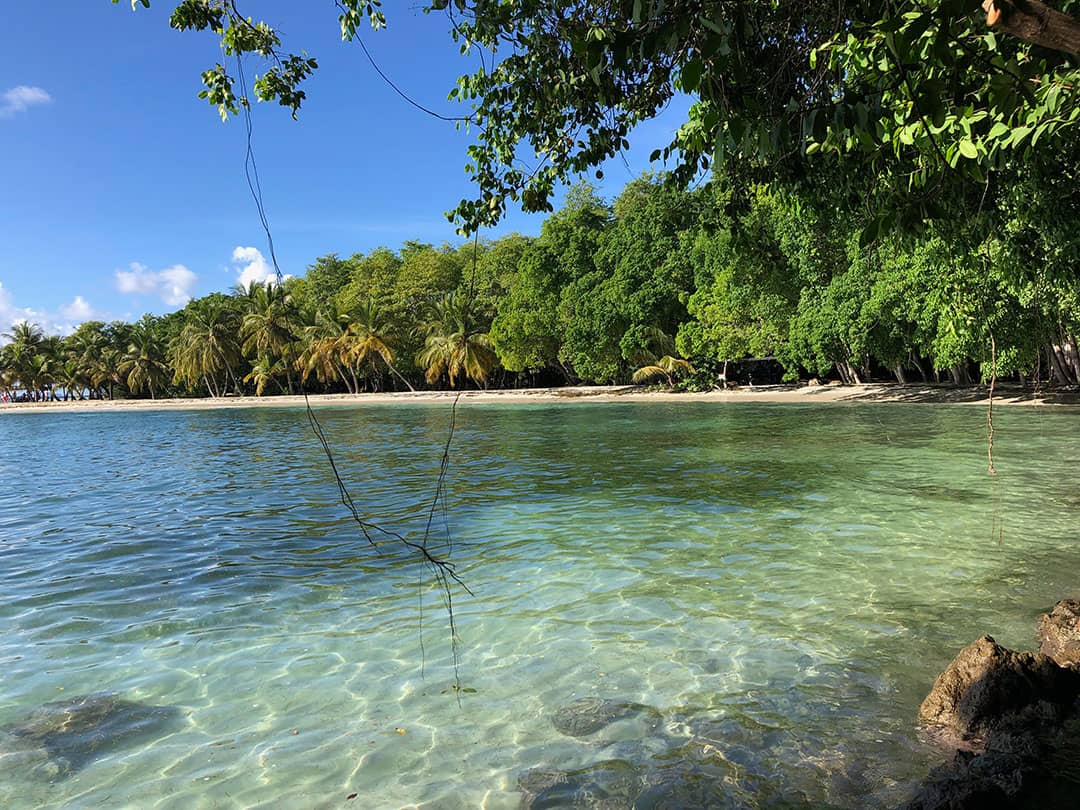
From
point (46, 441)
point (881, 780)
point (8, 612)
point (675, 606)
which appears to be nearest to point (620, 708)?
point (881, 780)

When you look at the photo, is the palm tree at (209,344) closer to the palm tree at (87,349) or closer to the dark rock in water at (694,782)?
the palm tree at (87,349)

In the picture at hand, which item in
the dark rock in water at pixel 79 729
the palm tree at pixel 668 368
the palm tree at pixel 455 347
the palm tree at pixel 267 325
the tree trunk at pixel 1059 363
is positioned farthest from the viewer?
the palm tree at pixel 267 325

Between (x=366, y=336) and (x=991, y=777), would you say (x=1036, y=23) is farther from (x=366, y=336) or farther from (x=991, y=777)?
(x=366, y=336)

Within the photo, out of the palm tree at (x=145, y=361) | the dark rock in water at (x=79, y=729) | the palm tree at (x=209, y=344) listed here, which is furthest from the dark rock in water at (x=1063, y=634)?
the palm tree at (x=145, y=361)

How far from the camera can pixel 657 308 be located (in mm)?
39594

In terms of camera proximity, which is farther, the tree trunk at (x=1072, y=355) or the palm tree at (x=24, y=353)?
the palm tree at (x=24, y=353)

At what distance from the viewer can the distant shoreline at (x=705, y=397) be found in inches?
1063

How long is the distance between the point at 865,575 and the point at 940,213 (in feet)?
13.7

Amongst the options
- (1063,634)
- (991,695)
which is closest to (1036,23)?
(991,695)

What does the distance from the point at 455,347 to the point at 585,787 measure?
1760 inches

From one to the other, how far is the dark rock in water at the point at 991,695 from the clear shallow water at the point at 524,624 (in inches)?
9.3

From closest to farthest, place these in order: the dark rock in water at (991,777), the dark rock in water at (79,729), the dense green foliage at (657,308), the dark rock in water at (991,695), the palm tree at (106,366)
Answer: the dark rock in water at (991,777), the dark rock in water at (991,695), the dark rock in water at (79,729), the dense green foliage at (657,308), the palm tree at (106,366)

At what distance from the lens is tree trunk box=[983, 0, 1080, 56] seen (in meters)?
2.32

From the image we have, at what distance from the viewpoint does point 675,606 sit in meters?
6.01
